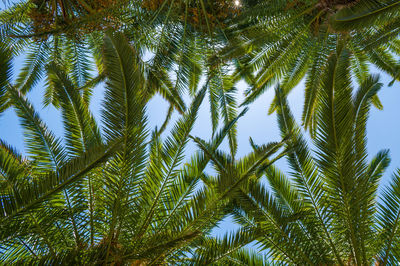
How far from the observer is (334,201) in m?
4.09

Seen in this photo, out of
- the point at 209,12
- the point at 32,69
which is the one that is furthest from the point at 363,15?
the point at 32,69

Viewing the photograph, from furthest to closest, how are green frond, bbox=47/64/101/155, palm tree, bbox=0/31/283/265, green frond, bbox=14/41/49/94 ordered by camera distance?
green frond, bbox=14/41/49/94, green frond, bbox=47/64/101/155, palm tree, bbox=0/31/283/265

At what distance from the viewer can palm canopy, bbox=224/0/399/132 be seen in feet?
18.9

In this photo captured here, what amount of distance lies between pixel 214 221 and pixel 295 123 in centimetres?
214

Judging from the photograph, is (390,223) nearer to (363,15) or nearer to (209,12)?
(363,15)

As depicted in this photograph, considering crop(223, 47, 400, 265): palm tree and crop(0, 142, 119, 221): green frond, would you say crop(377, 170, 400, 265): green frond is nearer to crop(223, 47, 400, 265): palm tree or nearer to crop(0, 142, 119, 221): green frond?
crop(223, 47, 400, 265): palm tree

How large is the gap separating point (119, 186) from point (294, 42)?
4.76m

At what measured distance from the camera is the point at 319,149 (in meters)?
4.12

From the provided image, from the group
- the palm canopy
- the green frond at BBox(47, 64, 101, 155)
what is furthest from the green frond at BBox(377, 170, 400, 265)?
the green frond at BBox(47, 64, 101, 155)

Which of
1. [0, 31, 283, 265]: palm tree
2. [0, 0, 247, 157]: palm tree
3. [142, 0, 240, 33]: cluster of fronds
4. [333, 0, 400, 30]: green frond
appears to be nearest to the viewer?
[0, 31, 283, 265]: palm tree

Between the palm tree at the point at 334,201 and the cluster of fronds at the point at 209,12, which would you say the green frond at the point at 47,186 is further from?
the cluster of fronds at the point at 209,12

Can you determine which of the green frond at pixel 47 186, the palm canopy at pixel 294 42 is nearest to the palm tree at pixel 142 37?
the palm canopy at pixel 294 42

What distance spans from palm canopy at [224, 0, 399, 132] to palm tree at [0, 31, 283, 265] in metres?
2.67

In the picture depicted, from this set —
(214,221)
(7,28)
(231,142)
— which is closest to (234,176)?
(214,221)
